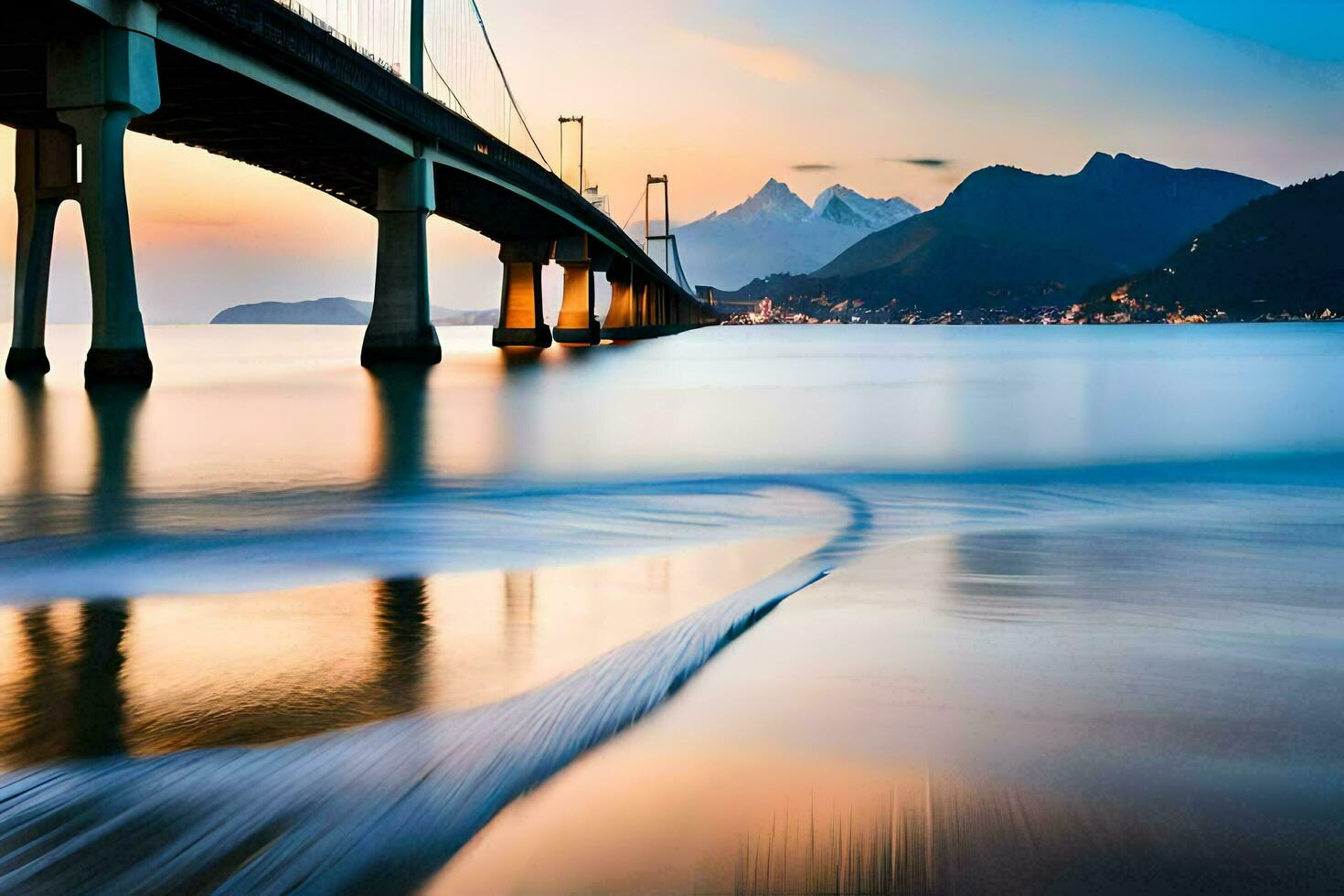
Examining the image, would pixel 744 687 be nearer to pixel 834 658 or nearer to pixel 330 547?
pixel 834 658

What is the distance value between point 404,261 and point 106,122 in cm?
1898

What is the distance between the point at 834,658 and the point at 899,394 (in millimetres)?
26729

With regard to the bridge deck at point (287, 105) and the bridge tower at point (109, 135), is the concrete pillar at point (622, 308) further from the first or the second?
the bridge tower at point (109, 135)

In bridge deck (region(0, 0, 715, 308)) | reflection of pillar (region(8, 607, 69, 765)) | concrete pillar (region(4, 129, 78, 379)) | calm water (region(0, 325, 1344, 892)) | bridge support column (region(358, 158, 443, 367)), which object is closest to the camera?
calm water (region(0, 325, 1344, 892))

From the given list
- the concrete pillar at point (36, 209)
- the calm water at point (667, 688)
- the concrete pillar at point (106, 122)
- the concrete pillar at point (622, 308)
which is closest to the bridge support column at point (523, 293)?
the concrete pillar at point (622, 308)

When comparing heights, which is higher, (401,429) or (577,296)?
(577,296)

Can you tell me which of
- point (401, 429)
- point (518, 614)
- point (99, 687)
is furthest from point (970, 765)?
point (401, 429)

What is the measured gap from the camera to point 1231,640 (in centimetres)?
475

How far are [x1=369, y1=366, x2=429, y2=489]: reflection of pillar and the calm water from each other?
139 centimetres

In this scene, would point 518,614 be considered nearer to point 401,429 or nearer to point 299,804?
point 299,804

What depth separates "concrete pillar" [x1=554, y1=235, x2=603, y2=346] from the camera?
75.1m

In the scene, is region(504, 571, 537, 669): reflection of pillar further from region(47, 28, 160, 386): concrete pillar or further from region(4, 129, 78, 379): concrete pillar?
region(4, 129, 78, 379): concrete pillar

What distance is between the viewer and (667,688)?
157 inches

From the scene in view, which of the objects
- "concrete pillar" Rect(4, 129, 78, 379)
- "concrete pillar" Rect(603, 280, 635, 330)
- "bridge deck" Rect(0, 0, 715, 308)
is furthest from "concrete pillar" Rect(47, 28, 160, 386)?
"concrete pillar" Rect(603, 280, 635, 330)
